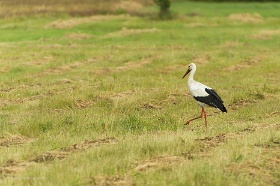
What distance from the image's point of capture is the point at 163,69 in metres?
23.7

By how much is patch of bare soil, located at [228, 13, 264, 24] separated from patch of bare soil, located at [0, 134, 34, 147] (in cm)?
3880

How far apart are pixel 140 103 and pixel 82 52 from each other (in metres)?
12.7

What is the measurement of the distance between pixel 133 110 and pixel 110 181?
7099 mm

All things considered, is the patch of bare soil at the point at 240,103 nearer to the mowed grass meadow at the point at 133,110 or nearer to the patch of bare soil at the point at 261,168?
the mowed grass meadow at the point at 133,110

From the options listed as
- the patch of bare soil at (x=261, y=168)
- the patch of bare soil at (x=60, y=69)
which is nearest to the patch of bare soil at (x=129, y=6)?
the patch of bare soil at (x=60, y=69)

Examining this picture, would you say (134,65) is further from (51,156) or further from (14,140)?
(51,156)

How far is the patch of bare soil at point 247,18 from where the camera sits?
48425 mm

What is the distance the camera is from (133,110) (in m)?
15.2

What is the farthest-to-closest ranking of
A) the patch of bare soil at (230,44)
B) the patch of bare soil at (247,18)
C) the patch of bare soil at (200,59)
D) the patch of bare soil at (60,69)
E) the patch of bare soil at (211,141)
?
the patch of bare soil at (247,18)
the patch of bare soil at (230,44)
the patch of bare soil at (200,59)
the patch of bare soil at (60,69)
the patch of bare soil at (211,141)

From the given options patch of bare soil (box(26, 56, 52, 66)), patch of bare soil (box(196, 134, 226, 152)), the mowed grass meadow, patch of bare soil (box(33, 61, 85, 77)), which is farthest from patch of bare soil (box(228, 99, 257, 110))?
patch of bare soil (box(26, 56, 52, 66))

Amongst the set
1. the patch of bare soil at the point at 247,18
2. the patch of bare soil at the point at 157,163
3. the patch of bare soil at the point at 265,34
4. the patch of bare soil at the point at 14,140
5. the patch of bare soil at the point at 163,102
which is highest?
the patch of bare soil at the point at 157,163

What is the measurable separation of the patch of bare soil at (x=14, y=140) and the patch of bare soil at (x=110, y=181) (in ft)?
9.72

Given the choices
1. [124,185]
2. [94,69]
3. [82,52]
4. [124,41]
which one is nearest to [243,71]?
[94,69]

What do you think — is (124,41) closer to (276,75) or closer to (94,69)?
(94,69)
